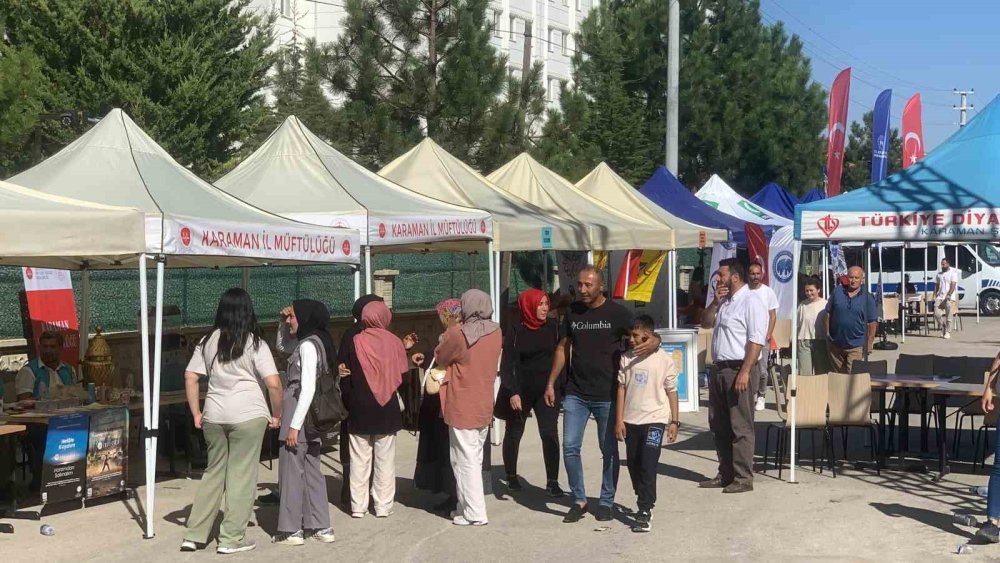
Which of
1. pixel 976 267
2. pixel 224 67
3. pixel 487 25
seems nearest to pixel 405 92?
pixel 487 25

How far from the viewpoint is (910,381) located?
36.6 feet

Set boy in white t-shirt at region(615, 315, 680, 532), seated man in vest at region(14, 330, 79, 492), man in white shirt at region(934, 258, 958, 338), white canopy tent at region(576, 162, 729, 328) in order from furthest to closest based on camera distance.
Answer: man in white shirt at region(934, 258, 958, 338)
white canopy tent at region(576, 162, 729, 328)
seated man in vest at region(14, 330, 79, 492)
boy in white t-shirt at region(615, 315, 680, 532)

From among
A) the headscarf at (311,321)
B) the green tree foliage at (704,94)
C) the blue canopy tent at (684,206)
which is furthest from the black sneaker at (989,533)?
the green tree foliage at (704,94)

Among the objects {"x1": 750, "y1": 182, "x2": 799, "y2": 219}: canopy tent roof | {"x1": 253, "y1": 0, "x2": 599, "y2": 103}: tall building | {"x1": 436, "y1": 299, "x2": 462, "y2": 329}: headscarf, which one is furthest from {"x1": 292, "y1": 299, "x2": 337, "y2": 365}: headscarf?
{"x1": 253, "y1": 0, "x2": 599, "y2": 103}: tall building

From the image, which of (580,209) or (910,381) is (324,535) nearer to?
(910,381)

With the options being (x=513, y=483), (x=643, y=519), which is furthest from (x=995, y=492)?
(x=513, y=483)

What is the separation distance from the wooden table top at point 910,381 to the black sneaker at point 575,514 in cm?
343

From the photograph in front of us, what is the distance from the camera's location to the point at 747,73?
42875 mm

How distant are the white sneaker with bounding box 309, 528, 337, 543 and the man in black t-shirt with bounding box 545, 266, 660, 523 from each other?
5.68 ft

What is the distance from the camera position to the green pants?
8188 mm

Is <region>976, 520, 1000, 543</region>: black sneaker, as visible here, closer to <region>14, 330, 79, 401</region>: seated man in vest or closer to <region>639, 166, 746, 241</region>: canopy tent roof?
<region>14, 330, 79, 401</region>: seated man in vest

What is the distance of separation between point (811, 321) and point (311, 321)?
27.7ft

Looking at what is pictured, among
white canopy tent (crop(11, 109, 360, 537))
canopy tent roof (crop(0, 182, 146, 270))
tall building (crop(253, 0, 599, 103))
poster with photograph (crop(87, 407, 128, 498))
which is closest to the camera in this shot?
canopy tent roof (crop(0, 182, 146, 270))

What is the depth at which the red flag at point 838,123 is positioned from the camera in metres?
24.3
